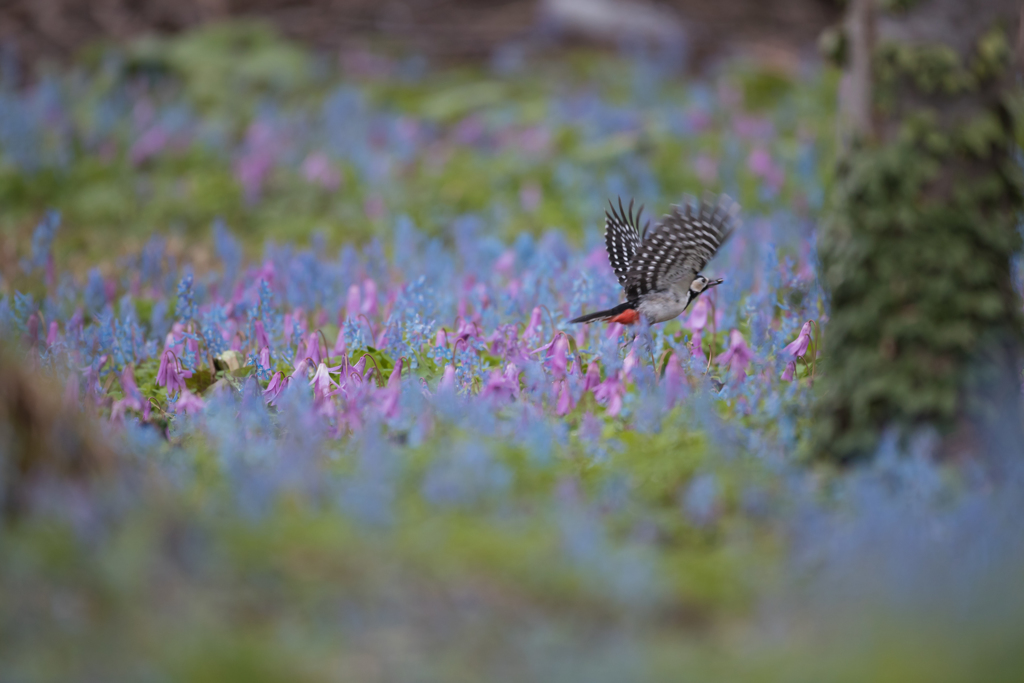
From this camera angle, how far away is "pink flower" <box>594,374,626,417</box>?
392 centimetres

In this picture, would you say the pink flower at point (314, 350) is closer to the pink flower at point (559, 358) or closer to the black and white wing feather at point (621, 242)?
the pink flower at point (559, 358)

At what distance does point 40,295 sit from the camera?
5809 mm

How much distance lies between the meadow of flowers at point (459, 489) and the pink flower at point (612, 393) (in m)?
0.02

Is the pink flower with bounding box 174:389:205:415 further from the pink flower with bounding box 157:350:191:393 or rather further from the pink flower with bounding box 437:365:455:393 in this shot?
the pink flower with bounding box 437:365:455:393

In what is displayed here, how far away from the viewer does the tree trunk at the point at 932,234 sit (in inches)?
133

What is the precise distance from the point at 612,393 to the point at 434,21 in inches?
334

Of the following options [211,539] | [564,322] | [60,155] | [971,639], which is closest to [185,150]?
[60,155]

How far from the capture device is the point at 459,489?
3070 mm

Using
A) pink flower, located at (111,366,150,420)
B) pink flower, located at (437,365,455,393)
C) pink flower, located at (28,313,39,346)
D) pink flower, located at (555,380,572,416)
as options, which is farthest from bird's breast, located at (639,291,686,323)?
pink flower, located at (28,313,39,346)

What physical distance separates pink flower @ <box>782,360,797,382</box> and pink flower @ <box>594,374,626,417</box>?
0.67 meters

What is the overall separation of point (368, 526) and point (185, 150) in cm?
699

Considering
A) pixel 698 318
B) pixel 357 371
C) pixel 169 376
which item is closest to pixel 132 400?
pixel 169 376

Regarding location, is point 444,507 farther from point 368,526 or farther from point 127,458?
point 127,458

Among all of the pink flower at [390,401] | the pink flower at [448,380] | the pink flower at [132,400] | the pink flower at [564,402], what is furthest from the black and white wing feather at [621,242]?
the pink flower at [132,400]
